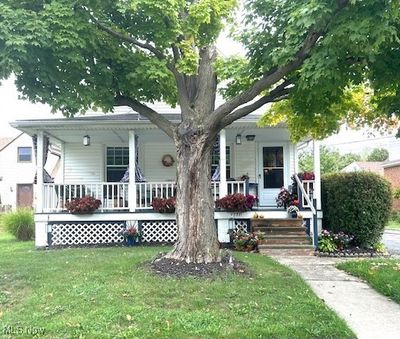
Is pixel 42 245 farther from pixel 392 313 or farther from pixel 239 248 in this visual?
pixel 392 313

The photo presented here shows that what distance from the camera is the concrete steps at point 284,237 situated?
11.1 metres

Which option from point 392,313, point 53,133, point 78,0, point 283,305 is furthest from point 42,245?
point 392,313

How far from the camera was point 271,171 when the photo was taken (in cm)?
1554

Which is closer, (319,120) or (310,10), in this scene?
(310,10)

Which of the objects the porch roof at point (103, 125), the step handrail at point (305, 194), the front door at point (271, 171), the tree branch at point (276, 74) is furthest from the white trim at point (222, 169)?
the tree branch at point (276, 74)

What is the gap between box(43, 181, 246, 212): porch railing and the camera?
13016 mm

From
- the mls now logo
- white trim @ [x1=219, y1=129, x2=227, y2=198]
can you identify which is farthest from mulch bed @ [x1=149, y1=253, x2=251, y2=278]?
white trim @ [x1=219, y1=129, x2=227, y2=198]

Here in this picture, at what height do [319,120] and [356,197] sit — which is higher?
[319,120]

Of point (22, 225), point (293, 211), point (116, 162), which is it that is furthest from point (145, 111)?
point (22, 225)

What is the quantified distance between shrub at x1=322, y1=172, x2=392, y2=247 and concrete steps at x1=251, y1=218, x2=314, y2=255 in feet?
4.17

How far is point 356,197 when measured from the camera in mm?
11695

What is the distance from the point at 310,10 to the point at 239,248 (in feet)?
23.7

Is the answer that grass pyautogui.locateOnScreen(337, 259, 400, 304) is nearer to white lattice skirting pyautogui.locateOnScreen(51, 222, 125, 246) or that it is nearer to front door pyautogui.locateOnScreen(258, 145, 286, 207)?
front door pyautogui.locateOnScreen(258, 145, 286, 207)

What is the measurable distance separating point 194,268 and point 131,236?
5493mm
